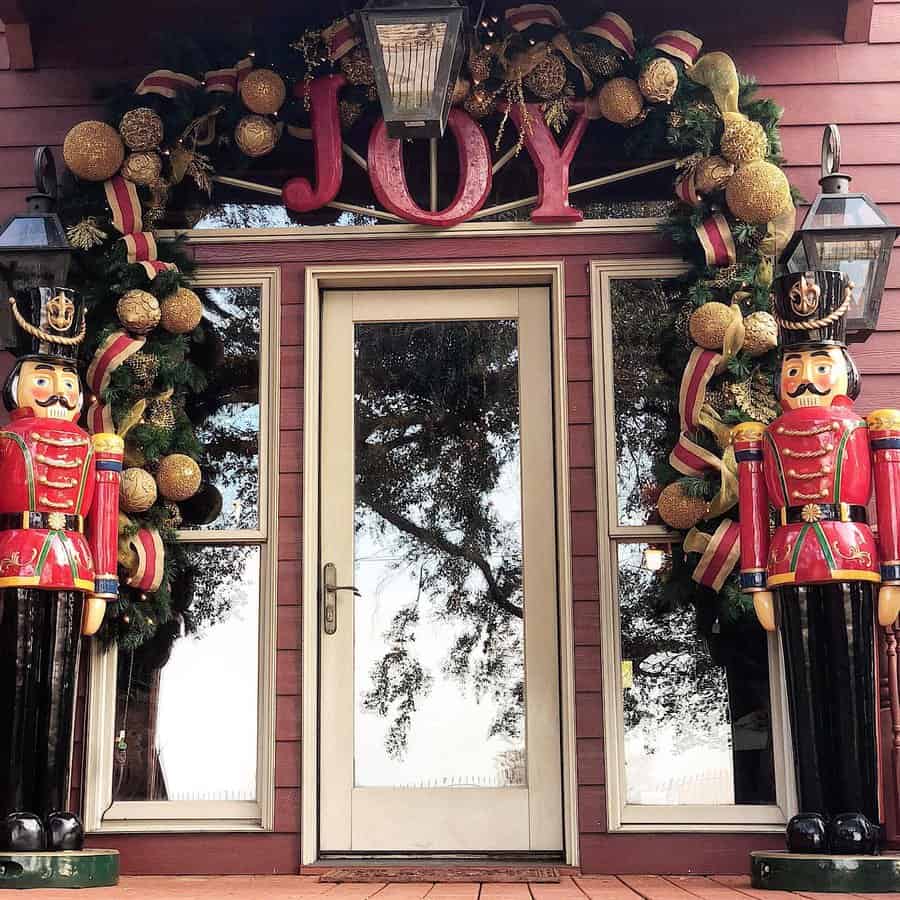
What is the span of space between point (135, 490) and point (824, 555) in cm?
218

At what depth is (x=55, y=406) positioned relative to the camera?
4066 mm

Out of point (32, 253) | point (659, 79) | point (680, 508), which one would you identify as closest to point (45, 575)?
point (32, 253)

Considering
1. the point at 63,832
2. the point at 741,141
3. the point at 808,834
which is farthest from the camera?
the point at 741,141

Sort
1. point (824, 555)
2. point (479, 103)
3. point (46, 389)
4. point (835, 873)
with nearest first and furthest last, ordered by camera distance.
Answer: point (835, 873), point (824, 555), point (46, 389), point (479, 103)

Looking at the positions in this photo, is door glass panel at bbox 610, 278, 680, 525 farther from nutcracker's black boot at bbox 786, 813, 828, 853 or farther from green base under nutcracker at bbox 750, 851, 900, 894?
green base under nutcracker at bbox 750, 851, 900, 894

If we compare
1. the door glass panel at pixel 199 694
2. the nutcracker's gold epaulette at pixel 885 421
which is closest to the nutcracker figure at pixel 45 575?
the door glass panel at pixel 199 694

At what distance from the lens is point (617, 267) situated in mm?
4832

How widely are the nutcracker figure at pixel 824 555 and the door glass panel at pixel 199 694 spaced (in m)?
1.75

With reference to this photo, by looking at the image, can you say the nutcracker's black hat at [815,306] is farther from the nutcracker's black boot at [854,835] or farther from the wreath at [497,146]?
the nutcracker's black boot at [854,835]

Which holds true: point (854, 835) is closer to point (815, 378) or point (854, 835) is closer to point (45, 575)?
point (815, 378)

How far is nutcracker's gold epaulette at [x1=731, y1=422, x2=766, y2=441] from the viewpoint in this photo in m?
3.96

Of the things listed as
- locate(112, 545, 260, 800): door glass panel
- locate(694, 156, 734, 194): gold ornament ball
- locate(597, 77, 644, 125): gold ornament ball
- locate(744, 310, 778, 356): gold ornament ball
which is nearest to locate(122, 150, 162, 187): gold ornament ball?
locate(112, 545, 260, 800): door glass panel

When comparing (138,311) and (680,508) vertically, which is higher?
(138,311)

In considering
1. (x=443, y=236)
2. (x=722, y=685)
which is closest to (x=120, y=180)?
(x=443, y=236)
